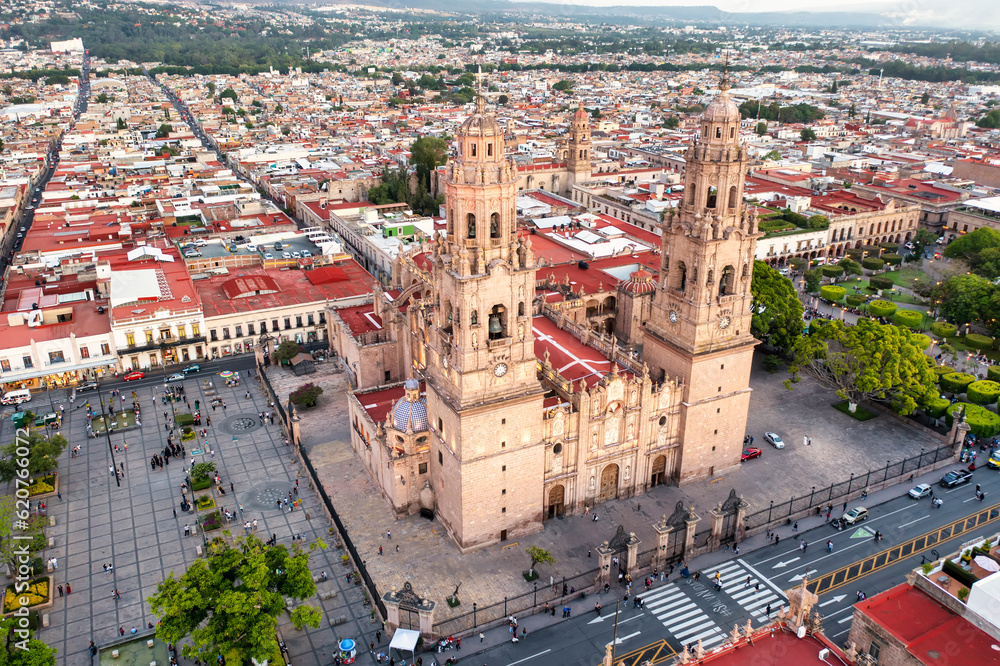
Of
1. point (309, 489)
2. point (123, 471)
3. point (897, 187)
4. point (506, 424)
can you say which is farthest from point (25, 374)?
point (897, 187)

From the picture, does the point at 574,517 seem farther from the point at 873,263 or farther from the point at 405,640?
the point at 873,263

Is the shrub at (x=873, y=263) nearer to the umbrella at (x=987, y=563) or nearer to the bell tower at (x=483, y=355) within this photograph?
the umbrella at (x=987, y=563)

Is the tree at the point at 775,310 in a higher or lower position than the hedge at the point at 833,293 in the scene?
higher

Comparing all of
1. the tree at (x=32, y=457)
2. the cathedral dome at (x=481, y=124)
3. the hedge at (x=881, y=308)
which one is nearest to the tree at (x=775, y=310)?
the hedge at (x=881, y=308)

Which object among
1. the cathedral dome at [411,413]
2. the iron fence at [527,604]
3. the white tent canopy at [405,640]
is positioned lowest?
the iron fence at [527,604]

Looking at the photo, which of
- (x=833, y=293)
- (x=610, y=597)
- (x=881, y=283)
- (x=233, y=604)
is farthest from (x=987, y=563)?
(x=881, y=283)

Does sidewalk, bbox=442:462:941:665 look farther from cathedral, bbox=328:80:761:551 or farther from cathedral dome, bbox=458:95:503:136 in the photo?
cathedral dome, bbox=458:95:503:136

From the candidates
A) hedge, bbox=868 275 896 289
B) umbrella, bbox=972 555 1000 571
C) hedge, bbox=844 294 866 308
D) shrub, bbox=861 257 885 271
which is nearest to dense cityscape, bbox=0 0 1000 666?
umbrella, bbox=972 555 1000 571
